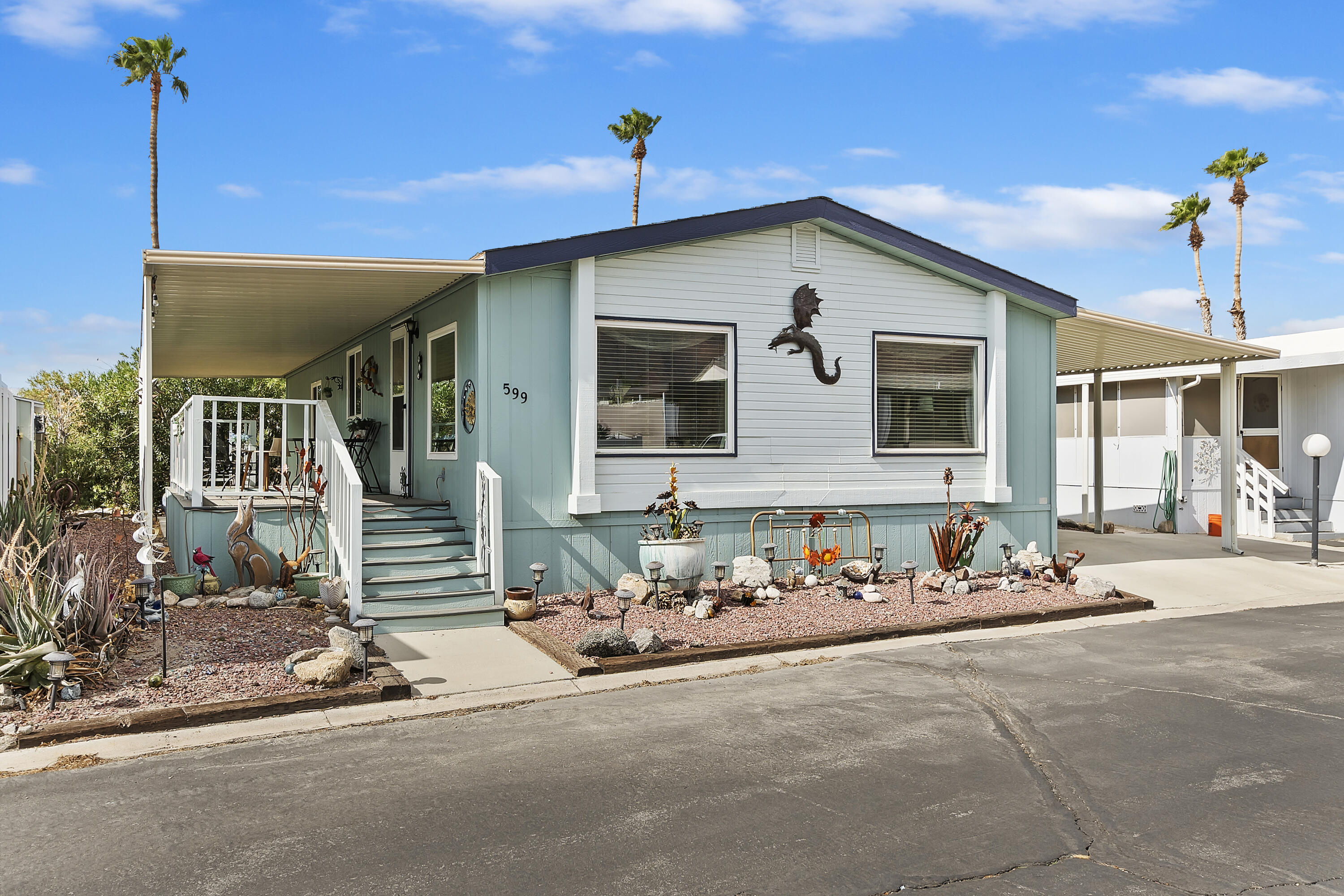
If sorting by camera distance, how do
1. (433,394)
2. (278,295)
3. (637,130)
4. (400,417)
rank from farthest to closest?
(637,130) → (400,417) → (433,394) → (278,295)

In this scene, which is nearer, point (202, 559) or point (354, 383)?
point (202, 559)

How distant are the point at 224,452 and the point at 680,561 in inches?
376

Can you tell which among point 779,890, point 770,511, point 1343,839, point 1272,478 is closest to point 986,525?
point 770,511

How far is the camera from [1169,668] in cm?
650

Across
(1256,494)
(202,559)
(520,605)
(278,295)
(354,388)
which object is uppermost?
(278,295)

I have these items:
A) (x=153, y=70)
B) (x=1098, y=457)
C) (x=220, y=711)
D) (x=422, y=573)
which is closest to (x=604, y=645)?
(x=422, y=573)

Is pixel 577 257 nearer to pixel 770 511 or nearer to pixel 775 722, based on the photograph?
pixel 770 511

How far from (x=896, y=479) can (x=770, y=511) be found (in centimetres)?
159

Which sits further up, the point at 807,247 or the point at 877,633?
the point at 807,247

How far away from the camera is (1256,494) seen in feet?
51.5

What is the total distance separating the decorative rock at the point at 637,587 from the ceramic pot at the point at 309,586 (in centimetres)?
261

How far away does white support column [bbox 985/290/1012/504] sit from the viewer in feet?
34.5

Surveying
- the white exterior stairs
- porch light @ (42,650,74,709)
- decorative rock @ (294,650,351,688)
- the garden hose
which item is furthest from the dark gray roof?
the garden hose

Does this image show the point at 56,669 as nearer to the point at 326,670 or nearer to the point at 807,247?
the point at 326,670
